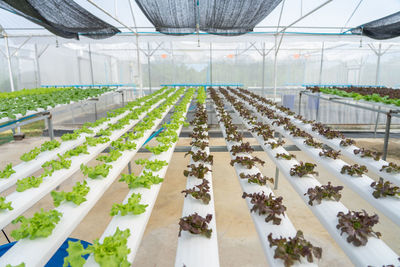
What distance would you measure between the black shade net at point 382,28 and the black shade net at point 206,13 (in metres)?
4.14

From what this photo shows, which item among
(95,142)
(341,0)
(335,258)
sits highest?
(341,0)

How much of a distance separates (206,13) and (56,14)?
3.82 metres

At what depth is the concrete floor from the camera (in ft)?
12.8

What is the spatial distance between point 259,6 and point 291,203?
15.6ft

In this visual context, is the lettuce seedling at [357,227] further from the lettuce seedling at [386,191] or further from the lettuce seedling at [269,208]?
the lettuce seedling at [386,191]

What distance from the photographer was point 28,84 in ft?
48.3

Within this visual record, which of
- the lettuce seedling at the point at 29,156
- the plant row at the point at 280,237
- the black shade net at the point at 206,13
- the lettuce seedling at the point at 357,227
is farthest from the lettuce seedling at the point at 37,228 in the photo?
the black shade net at the point at 206,13

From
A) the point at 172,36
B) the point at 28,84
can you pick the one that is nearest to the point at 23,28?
the point at 28,84

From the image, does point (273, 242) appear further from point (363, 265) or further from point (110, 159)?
point (110, 159)

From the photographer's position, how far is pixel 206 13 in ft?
24.2

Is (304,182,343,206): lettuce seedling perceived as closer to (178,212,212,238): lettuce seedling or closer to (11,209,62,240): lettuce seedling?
(178,212,212,238): lettuce seedling

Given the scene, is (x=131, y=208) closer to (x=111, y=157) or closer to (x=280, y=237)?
(x=280, y=237)

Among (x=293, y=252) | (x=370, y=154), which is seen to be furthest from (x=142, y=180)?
(x=370, y=154)

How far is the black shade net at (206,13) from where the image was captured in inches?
253
